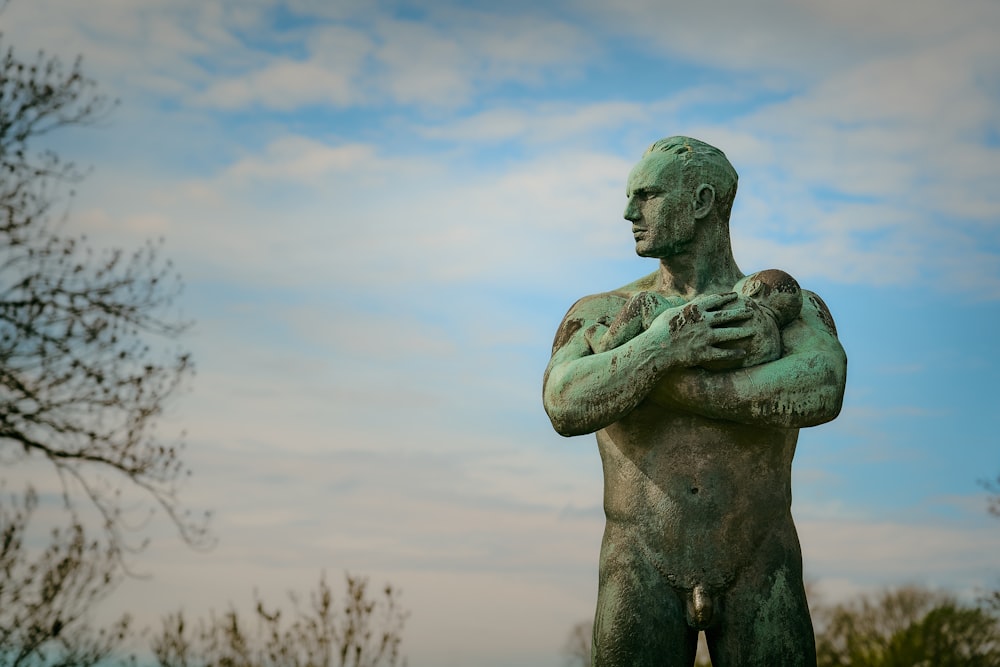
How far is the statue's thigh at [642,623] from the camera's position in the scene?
17.5 feet

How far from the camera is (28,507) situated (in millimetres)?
10562

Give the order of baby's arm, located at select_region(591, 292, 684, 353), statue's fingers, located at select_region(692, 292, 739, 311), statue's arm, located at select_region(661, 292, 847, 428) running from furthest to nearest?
baby's arm, located at select_region(591, 292, 684, 353) < statue's fingers, located at select_region(692, 292, 739, 311) < statue's arm, located at select_region(661, 292, 847, 428)

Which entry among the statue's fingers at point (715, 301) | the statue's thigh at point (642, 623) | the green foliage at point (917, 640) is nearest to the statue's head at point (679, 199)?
the statue's fingers at point (715, 301)

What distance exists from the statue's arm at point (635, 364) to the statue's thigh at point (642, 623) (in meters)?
0.68

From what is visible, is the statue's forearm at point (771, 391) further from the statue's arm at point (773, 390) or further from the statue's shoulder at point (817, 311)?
the statue's shoulder at point (817, 311)

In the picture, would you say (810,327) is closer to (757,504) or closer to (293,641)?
(757,504)

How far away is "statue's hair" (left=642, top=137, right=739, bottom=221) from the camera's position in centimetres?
561

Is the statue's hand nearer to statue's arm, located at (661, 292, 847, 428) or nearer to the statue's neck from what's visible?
statue's arm, located at (661, 292, 847, 428)

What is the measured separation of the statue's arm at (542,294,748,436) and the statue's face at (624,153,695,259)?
0.46 m

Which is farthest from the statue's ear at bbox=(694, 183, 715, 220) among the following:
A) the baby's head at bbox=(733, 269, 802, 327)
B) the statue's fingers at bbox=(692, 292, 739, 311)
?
the statue's fingers at bbox=(692, 292, 739, 311)

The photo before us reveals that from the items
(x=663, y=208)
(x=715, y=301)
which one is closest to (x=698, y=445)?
(x=715, y=301)

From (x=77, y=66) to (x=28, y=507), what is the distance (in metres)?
4.03

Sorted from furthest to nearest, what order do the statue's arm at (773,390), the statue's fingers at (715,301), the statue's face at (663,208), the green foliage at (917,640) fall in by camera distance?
the green foliage at (917,640), the statue's face at (663,208), the statue's fingers at (715,301), the statue's arm at (773,390)

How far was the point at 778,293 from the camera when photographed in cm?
541
